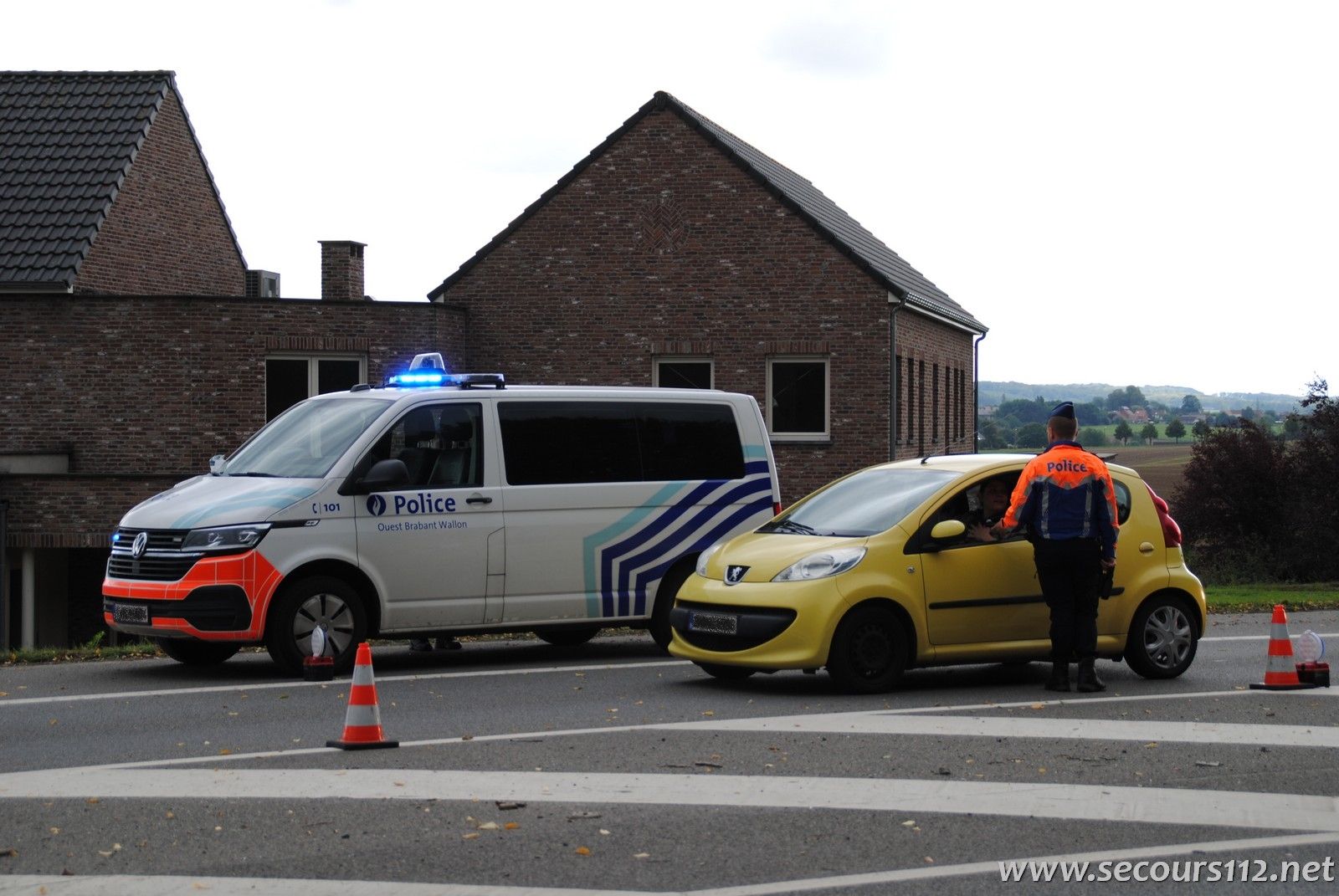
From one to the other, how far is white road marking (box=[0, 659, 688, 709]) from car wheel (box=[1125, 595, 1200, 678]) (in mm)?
3247

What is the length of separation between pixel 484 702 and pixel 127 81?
26.5 m

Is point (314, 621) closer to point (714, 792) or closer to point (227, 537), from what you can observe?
point (227, 537)

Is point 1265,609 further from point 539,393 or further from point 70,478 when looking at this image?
point 70,478

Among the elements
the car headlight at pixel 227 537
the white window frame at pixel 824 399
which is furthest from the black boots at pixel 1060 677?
the white window frame at pixel 824 399

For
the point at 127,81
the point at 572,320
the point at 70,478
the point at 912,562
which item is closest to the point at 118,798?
the point at 912,562

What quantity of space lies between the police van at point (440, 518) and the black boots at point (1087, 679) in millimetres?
3608

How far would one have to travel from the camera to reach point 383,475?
40.1ft

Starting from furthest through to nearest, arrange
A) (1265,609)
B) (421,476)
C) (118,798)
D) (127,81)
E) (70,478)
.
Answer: (127,81), (70,478), (1265,609), (421,476), (118,798)

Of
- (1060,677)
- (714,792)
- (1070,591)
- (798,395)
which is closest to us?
(714,792)

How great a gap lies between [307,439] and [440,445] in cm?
98

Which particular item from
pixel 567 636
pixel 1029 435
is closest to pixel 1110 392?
pixel 1029 435

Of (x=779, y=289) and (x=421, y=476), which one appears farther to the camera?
(x=779, y=289)

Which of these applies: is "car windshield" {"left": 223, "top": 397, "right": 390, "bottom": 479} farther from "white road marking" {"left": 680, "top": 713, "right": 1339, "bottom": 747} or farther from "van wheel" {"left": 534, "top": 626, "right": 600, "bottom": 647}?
"white road marking" {"left": 680, "top": 713, "right": 1339, "bottom": 747}

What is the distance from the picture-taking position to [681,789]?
25.2 ft
